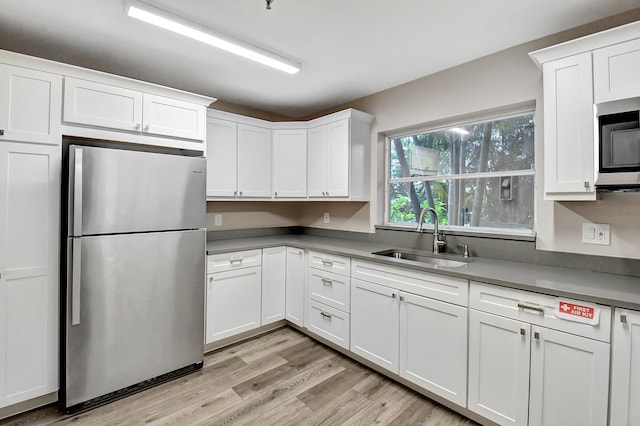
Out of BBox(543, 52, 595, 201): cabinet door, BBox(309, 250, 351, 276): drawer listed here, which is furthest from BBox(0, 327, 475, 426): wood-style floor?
BBox(543, 52, 595, 201): cabinet door

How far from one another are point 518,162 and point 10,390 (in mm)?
3690

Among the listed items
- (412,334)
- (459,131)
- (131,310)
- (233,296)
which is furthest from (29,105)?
(459,131)

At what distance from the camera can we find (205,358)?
8.93 ft

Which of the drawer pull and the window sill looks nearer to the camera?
the drawer pull

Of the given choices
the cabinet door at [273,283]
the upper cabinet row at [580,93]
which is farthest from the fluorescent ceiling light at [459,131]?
the cabinet door at [273,283]

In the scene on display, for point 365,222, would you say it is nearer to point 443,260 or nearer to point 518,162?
point 443,260

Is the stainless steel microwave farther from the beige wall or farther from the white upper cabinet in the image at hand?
the white upper cabinet

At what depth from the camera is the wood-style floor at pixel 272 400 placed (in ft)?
6.40

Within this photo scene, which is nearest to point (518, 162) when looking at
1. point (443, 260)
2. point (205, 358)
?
point (443, 260)

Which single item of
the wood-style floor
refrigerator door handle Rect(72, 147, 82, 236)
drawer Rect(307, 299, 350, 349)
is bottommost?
the wood-style floor

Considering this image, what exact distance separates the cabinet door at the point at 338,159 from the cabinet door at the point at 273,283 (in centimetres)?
84

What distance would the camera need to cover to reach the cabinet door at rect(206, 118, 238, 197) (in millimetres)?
3059

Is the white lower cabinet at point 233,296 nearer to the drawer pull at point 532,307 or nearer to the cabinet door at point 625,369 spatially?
the drawer pull at point 532,307

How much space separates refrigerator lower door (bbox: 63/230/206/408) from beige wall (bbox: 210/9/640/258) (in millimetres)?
1809
